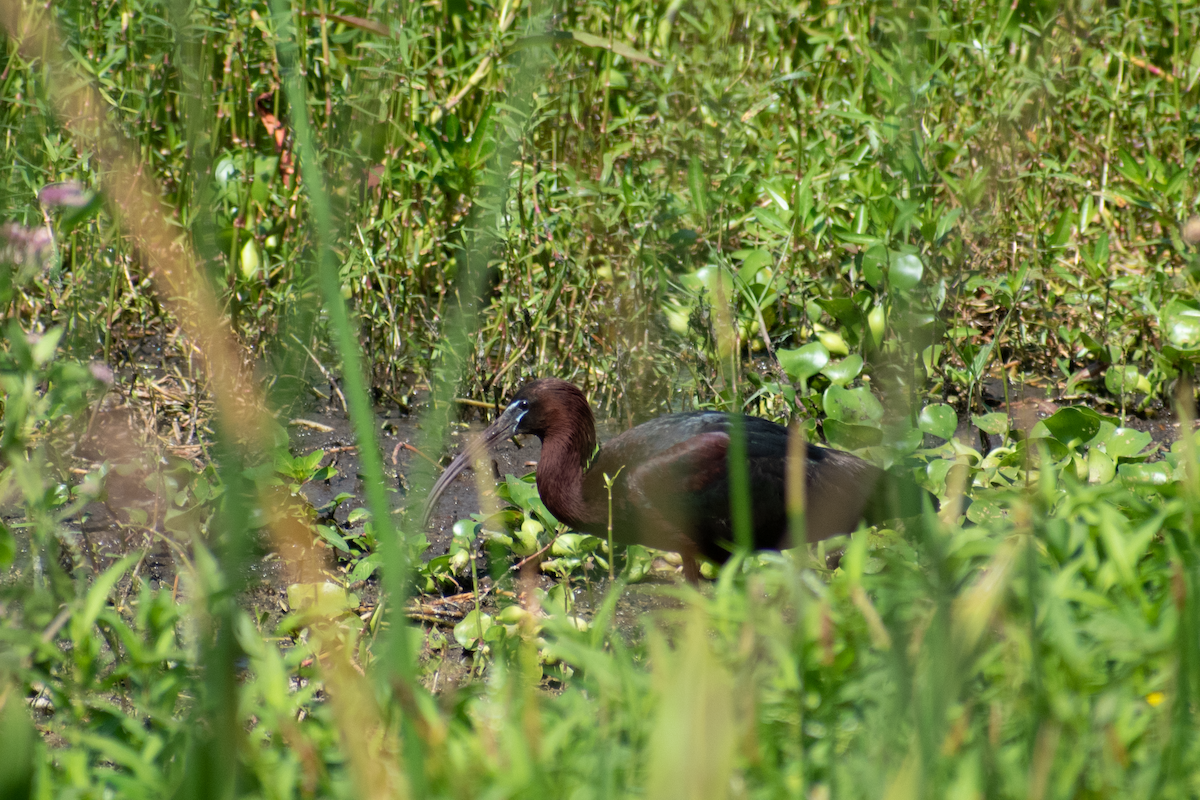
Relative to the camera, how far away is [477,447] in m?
3.30

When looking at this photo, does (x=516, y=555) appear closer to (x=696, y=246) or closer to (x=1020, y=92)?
(x=696, y=246)

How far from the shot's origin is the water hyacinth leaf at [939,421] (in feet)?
9.48

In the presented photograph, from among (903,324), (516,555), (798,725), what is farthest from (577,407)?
(798,725)

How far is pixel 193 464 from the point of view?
3.33 m

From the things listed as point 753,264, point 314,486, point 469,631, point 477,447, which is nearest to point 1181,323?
point 753,264

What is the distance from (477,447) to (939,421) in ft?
3.93

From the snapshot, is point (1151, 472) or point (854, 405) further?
point (854, 405)

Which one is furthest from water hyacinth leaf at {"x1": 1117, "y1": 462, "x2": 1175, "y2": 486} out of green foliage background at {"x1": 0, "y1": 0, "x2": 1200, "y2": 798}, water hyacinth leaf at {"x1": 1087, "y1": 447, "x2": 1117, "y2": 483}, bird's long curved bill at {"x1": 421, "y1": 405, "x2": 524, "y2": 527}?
bird's long curved bill at {"x1": 421, "y1": 405, "x2": 524, "y2": 527}

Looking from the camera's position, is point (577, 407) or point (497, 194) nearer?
point (497, 194)

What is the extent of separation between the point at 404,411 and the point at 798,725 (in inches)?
103

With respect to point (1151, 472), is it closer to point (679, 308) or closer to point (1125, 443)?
point (1125, 443)

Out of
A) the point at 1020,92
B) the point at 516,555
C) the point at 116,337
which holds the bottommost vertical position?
the point at 516,555

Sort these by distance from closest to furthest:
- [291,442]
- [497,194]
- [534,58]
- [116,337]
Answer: [497,194] → [534,58] → [291,442] → [116,337]

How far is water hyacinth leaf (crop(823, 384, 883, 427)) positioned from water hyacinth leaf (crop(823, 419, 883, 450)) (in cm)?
2
